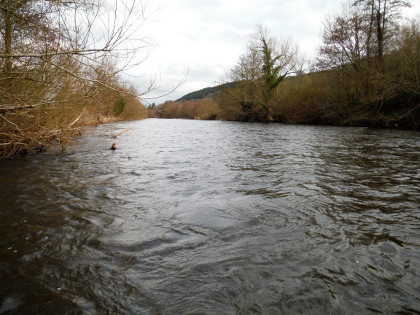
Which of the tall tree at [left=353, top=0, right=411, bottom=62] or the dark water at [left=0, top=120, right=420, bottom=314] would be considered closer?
the dark water at [left=0, top=120, right=420, bottom=314]

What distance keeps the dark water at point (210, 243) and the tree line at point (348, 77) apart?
1700 cm

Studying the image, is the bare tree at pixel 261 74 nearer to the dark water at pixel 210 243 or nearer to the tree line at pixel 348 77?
the tree line at pixel 348 77

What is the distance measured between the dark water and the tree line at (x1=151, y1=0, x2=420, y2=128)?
17.0 m

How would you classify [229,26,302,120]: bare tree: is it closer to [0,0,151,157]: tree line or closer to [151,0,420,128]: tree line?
[151,0,420,128]: tree line

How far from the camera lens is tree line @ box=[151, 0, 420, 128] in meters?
20.6

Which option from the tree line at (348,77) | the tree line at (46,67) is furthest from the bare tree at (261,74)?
the tree line at (46,67)

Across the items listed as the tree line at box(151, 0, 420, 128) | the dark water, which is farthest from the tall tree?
the dark water

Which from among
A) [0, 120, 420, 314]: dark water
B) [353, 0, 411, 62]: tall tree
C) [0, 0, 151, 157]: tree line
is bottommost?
[0, 120, 420, 314]: dark water

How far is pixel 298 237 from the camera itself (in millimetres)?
3889

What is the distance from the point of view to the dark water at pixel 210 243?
2.62 metres

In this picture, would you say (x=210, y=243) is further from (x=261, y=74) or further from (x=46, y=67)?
(x=261, y=74)

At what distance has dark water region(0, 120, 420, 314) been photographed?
2.62 m

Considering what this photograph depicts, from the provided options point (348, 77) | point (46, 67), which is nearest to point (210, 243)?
point (46, 67)

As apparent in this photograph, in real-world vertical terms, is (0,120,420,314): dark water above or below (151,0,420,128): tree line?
below
